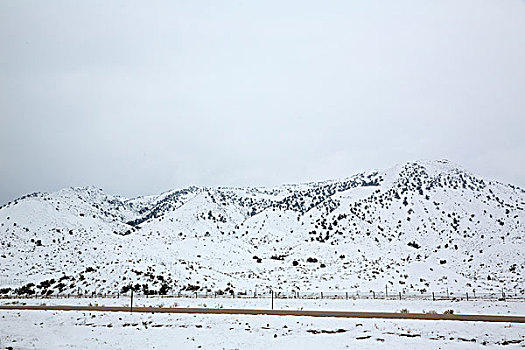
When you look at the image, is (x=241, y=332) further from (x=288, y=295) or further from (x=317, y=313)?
(x=288, y=295)

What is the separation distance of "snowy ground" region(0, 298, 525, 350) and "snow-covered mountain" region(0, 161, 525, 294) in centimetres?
2065

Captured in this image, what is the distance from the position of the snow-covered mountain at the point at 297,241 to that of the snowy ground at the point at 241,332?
67.7ft

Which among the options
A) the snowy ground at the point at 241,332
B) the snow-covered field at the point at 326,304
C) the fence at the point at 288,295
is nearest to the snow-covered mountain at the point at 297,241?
the fence at the point at 288,295

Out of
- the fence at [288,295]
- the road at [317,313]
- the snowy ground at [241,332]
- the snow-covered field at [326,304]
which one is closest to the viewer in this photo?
the snowy ground at [241,332]

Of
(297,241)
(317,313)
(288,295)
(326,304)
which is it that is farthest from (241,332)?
(297,241)

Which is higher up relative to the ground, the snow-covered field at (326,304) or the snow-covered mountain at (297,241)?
the snow-covered mountain at (297,241)

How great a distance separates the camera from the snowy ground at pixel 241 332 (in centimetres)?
2573

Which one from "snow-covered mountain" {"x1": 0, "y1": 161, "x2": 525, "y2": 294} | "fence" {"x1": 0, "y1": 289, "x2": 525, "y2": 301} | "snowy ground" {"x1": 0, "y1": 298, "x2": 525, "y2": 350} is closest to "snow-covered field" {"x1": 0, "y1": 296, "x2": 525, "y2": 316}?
"snowy ground" {"x1": 0, "y1": 298, "x2": 525, "y2": 350}

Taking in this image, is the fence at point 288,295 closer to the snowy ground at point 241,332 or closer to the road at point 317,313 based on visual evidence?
the road at point 317,313

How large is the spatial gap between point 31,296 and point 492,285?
55500 millimetres

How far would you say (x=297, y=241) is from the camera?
97.7m

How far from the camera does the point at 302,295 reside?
4884cm

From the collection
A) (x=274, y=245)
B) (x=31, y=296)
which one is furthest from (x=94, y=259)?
(x=274, y=245)

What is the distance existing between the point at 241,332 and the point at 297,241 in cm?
6934
